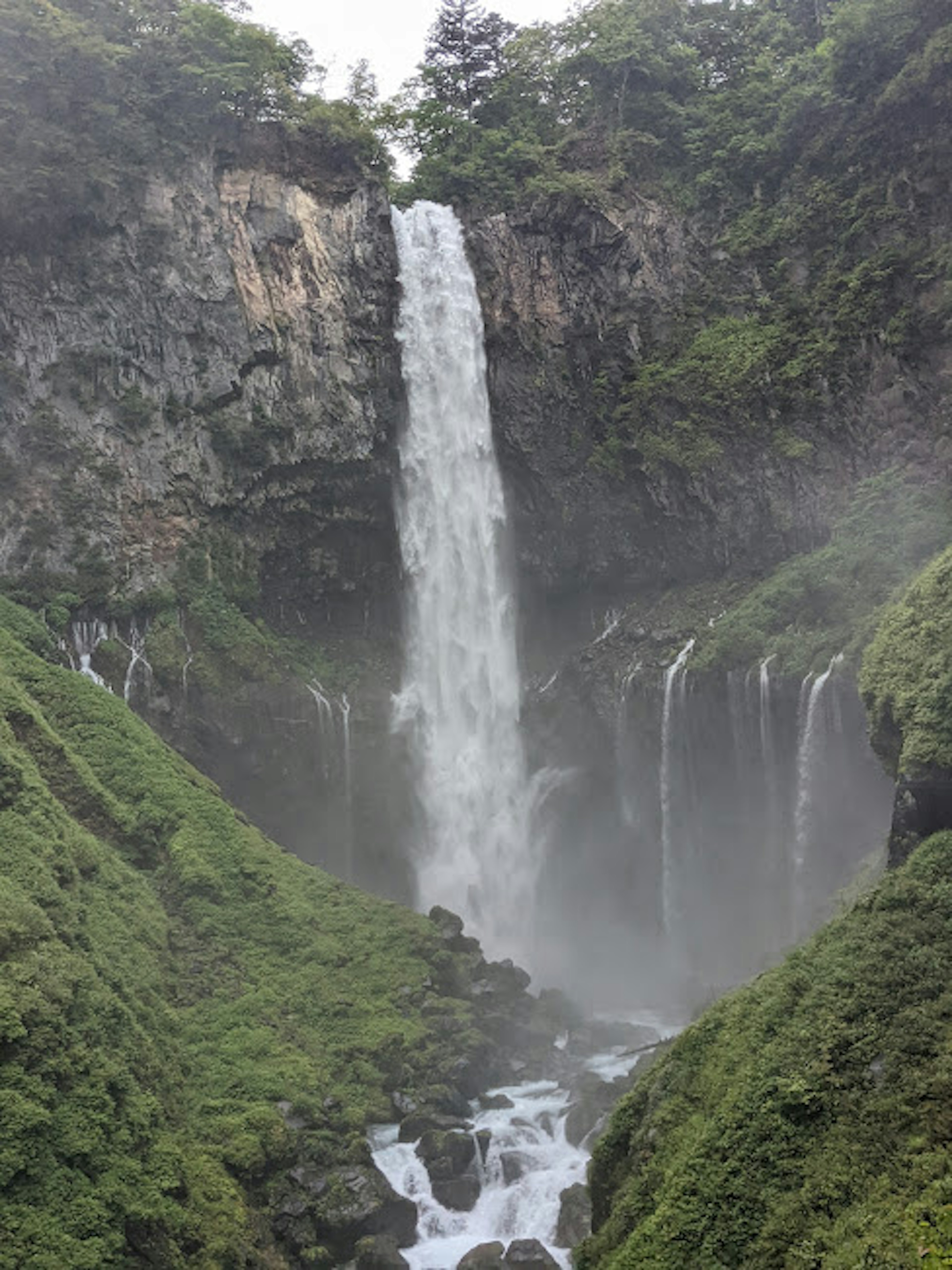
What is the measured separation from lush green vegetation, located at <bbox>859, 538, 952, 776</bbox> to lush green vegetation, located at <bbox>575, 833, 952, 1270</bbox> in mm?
1665

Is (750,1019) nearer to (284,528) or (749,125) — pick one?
(284,528)

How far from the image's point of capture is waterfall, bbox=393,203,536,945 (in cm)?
3083

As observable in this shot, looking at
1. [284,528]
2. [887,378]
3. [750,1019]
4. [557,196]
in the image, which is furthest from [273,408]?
[750,1019]

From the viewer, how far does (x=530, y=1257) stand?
1380 cm

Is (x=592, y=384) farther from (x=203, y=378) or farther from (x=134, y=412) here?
(x=134, y=412)

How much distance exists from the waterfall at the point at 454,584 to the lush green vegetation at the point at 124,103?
4682 millimetres

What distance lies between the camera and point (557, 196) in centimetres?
3275

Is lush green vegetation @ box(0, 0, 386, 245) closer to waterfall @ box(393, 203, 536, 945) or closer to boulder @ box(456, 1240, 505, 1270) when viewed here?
waterfall @ box(393, 203, 536, 945)

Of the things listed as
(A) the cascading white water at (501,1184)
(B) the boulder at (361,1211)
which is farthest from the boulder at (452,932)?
(B) the boulder at (361,1211)

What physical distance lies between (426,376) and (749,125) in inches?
509

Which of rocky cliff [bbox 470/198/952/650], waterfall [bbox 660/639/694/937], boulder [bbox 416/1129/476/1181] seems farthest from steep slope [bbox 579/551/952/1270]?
rocky cliff [bbox 470/198/952/650]

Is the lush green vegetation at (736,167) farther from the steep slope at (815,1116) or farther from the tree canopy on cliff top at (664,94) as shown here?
the steep slope at (815,1116)

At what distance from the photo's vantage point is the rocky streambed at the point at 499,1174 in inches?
557

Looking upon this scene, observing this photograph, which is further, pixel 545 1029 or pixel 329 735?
pixel 329 735
